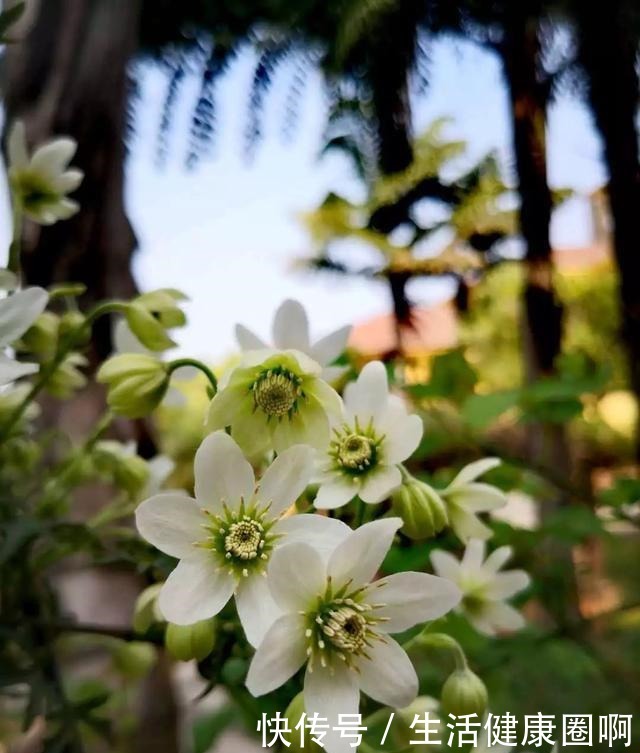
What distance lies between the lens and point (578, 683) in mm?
576

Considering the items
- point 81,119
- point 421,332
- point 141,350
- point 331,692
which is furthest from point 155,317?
point 421,332

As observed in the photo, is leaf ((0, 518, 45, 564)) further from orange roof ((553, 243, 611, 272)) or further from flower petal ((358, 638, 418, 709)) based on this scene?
orange roof ((553, 243, 611, 272))

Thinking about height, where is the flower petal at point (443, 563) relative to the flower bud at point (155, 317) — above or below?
below

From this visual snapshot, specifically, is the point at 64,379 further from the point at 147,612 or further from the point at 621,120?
the point at 621,120

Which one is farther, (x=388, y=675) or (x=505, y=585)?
(x=505, y=585)

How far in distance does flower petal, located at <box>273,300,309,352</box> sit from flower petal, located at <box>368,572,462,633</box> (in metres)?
0.07

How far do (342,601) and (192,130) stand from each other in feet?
2.60

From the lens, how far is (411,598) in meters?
0.18

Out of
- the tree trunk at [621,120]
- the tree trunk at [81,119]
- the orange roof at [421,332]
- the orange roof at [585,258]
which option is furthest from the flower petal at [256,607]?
the orange roof at [585,258]

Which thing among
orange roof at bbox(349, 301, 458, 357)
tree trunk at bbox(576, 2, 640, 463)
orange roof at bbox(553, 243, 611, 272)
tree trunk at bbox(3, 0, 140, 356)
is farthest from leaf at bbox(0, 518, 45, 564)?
orange roof at bbox(553, 243, 611, 272)

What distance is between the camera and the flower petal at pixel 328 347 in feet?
0.68

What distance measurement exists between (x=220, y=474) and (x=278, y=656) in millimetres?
46

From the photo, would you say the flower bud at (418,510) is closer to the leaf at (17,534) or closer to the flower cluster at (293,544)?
the flower cluster at (293,544)

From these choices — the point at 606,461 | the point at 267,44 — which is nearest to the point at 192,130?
the point at 267,44
